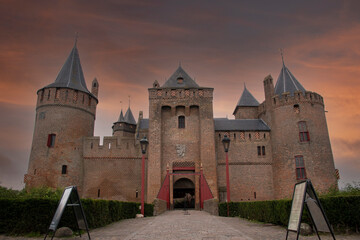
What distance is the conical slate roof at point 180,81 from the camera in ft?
89.5

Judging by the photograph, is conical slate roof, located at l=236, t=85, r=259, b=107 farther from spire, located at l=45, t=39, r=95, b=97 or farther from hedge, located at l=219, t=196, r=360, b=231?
hedge, located at l=219, t=196, r=360, b=231

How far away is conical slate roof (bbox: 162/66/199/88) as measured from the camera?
89.5 ft

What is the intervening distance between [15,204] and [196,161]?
18162 millimetres

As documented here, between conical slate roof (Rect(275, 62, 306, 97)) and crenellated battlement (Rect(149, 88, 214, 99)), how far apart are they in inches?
301

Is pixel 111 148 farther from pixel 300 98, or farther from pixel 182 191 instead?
pixel 300 98

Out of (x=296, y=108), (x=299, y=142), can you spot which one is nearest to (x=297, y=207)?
(x=299, y=142)

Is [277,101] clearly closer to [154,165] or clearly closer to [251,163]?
[251,163]

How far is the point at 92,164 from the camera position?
83.5 feet

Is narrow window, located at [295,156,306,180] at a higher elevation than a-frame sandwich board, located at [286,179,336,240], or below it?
higher

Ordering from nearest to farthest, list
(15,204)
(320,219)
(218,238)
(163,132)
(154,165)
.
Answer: (320,219), (218,238), (15,204), (154,165), (163,132)

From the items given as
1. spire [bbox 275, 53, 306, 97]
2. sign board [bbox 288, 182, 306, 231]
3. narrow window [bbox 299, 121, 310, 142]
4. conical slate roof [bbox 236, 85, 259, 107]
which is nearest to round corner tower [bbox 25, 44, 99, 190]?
conical slate roof [bbox 236, 85, 259, 107]

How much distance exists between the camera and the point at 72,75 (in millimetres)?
27281

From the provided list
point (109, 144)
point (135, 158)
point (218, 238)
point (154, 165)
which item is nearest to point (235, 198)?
point (154, 165)

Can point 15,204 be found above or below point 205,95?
below
